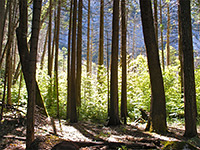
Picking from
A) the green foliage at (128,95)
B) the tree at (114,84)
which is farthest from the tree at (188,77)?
the green foliage at (128,95)

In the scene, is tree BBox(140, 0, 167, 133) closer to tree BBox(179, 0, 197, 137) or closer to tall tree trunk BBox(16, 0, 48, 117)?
tree BBox(179, 0, 197, 137)

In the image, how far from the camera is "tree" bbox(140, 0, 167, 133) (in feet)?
22.4

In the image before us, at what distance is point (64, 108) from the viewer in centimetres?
1239

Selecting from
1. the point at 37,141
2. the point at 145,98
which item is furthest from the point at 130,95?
the point at 37,141

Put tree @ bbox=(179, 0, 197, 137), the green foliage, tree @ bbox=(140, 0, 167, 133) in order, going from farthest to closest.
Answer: the green foliage
tree @ bbox=(140, 0, 167, 133)
tree @ bbox=(179, 0, 197, 137)

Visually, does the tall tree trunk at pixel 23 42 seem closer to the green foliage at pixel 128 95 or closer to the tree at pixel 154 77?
the tree at pixel 154 77

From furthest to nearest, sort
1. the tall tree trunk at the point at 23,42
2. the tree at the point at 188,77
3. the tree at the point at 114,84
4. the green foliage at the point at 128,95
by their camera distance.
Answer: the green foliage at the point at 128,95, the tree at the point at 114,84, the tree at the point at 188,77, the tall tree trunk at the point at 23,42

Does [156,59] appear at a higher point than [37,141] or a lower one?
higher

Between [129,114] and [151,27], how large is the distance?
6.14 meters

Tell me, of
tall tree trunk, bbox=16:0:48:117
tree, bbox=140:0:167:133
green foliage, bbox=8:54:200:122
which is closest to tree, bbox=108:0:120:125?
green foliage, bbox=8:54:200:122

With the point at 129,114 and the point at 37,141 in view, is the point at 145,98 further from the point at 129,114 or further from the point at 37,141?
the point at 37,141

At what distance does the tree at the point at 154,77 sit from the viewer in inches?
269

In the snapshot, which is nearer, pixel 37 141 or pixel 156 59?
pixel 37 141

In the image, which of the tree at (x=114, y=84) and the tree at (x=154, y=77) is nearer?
the tree at (x=154, y=77)
